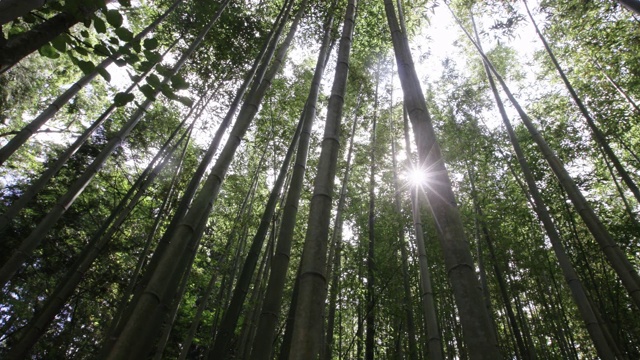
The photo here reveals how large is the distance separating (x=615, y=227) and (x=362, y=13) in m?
5.31

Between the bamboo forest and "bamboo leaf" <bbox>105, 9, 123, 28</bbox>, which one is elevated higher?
the bamboo forest

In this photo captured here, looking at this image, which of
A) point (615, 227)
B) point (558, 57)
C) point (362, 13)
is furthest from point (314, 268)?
point (558, 57)

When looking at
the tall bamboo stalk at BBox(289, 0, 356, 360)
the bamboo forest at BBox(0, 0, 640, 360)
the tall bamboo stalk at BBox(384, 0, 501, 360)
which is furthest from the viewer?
the bamboo forest at BBox(0, 0, 640, 360)

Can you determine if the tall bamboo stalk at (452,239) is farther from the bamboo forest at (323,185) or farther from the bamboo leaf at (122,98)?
the bamboo leaf at (122,98)

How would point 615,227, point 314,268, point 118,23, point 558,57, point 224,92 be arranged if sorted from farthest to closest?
point 224,92
point 558,57
point 615,227
point 314,268
point 118,23

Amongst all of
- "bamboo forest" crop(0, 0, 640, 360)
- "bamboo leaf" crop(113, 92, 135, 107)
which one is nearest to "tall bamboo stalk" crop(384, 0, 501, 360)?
"bamboo forest" crop(0, 0, 640, 360)

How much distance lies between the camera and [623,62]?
550cm

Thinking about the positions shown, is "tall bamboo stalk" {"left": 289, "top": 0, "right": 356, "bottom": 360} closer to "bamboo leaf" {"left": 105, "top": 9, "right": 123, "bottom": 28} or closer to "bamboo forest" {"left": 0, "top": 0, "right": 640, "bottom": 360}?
"bamboo forest" {"left": 0, "top": 0, "right": 640, "bottom": 360}

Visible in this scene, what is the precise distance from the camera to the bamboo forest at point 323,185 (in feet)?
8.87

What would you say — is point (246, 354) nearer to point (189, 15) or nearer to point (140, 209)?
point (140, 209)

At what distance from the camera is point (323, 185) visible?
159cm

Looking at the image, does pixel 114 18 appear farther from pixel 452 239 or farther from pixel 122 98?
pixel 452 239

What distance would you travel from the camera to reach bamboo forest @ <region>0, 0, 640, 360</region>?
2705 millimetres

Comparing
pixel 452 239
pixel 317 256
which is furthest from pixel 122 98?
pixel 452 239
